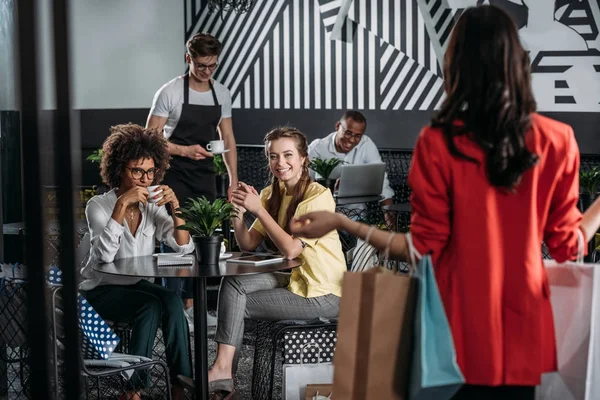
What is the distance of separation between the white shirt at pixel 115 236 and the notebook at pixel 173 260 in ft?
0.62

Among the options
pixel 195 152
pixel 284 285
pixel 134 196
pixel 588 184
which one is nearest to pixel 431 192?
pixel 284 285

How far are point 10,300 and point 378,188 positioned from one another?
382 cm

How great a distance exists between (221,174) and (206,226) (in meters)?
3.88

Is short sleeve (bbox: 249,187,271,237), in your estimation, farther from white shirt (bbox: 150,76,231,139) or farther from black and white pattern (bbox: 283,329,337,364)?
white shirt (bbox: 150,76,231,139)

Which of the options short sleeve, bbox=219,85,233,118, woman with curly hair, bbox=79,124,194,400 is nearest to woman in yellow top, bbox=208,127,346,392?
woman with curly hair, bbox=79,124,194,400

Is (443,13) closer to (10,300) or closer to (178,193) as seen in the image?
(178,193)

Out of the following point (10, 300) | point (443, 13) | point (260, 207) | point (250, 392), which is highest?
point (443, 13)

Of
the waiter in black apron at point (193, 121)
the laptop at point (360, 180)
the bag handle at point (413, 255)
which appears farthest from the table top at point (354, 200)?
the bag handle at point (413, 255)

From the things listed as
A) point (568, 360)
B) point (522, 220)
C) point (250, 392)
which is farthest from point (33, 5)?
point (250, 392)

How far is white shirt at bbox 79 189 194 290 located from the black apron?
1.64 meters

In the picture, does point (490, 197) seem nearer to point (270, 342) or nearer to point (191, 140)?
point (270, 342)

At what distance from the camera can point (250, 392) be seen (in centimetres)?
430

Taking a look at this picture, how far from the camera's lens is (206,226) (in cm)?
360

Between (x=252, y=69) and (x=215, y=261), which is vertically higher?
(x=252, y=69)
